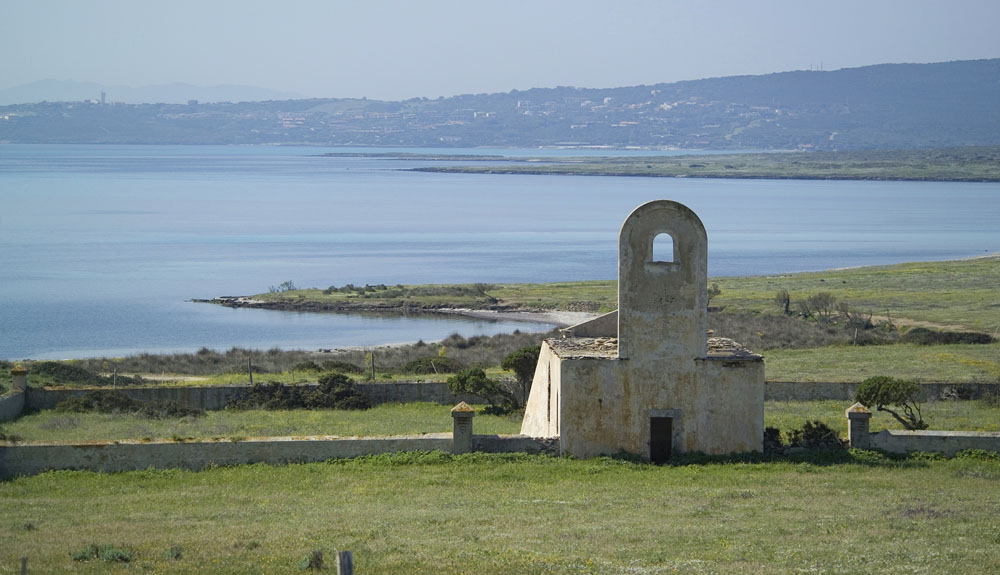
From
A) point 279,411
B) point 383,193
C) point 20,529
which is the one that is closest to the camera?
point 20,529

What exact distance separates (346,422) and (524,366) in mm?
5031

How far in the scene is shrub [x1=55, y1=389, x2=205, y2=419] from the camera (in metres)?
25.4

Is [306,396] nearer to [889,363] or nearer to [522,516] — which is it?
[522,516]

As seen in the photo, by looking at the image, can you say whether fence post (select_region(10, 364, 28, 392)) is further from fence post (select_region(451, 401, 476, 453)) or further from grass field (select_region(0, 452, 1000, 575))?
fence post (select_region(451, 401, 476, 453))

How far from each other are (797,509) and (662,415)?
489 cm

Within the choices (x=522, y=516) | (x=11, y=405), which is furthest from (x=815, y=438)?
(x=11, y=405)

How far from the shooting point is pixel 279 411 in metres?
26.3

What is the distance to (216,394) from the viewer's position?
27.1m

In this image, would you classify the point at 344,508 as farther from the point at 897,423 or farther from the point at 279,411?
the point at 897,423

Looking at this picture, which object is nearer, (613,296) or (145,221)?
(613,296)

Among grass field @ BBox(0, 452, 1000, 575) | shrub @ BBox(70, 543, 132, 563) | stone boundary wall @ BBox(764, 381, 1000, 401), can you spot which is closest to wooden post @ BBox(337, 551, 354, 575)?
grass field @ BBox(0, 452, 1000, 575)

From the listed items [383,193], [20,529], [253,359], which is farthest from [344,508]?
[383,193]

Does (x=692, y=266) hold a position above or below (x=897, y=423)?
above

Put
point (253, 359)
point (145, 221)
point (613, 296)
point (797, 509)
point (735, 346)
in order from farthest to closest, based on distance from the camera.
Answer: point (145, 221), point (613, 296), point (253, 359), point (735, 346), point (797, 509)
